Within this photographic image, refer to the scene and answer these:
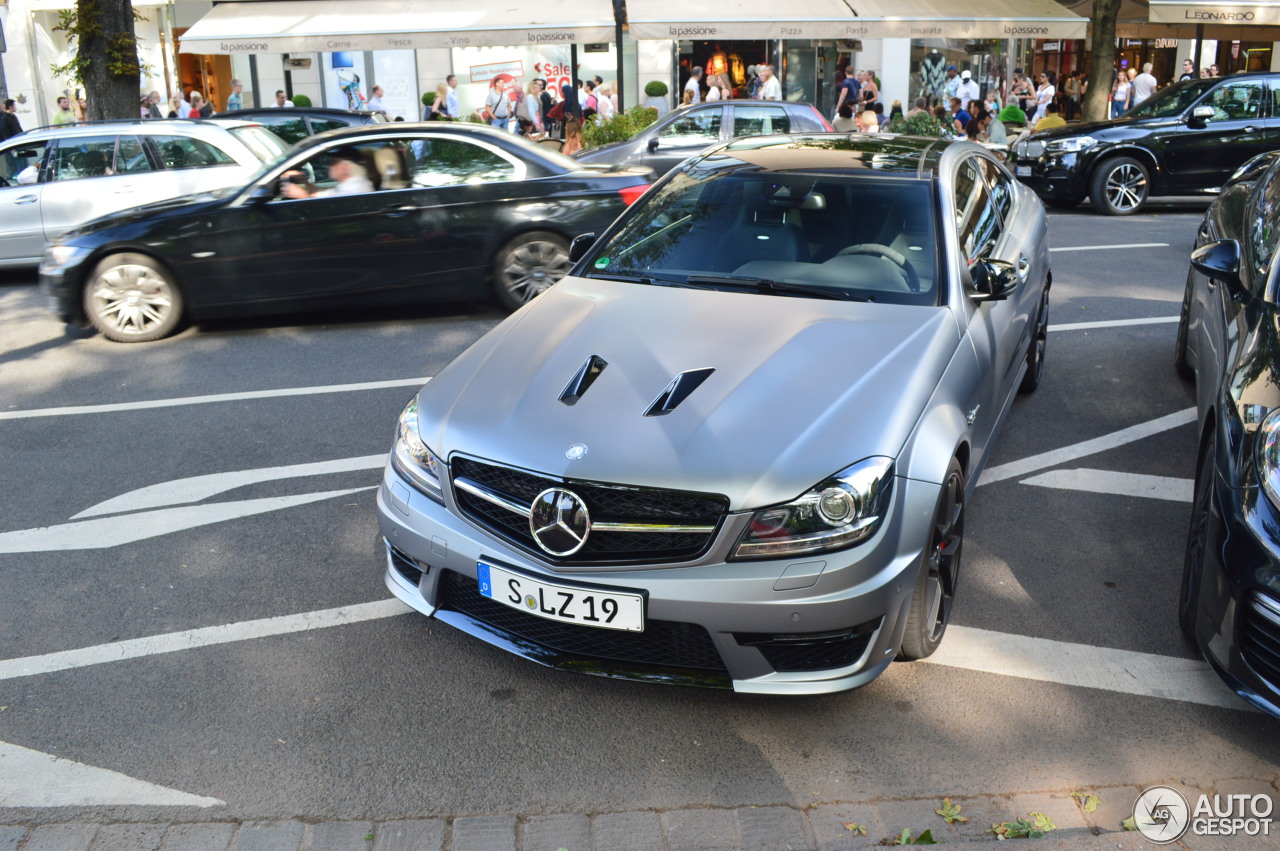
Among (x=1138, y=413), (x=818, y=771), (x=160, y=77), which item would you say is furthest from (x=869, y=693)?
(x=160, y=77)

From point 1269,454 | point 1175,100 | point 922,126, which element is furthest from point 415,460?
point 922,126

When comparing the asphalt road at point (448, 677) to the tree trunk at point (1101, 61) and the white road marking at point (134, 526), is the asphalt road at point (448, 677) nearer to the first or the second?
the white road marking at point (134, 526)

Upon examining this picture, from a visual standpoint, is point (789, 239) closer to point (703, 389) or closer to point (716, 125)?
point (703, 389)

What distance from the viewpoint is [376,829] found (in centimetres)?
319

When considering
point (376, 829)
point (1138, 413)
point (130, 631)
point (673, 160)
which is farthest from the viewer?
point (673, 160)

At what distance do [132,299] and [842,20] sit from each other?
45.5ft

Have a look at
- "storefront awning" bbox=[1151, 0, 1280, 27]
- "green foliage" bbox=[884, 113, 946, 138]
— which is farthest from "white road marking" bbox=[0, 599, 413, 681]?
"storefront awning" bbox=[1151, 0, 1280, 27]

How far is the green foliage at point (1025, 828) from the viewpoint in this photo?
310 cm

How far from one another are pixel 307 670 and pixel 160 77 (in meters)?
28.1

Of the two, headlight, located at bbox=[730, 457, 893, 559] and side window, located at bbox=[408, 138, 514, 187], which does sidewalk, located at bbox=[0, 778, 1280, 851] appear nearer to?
headlight, located at bbox=[730, 457, 893, 559]

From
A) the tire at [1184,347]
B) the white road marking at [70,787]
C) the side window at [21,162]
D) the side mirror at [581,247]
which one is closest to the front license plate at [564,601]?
the white road marking at [70,787]

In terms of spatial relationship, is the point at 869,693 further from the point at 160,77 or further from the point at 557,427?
the point at 160,77

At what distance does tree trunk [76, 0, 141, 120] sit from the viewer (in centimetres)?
1423

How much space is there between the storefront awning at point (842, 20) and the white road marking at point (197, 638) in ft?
50.8
